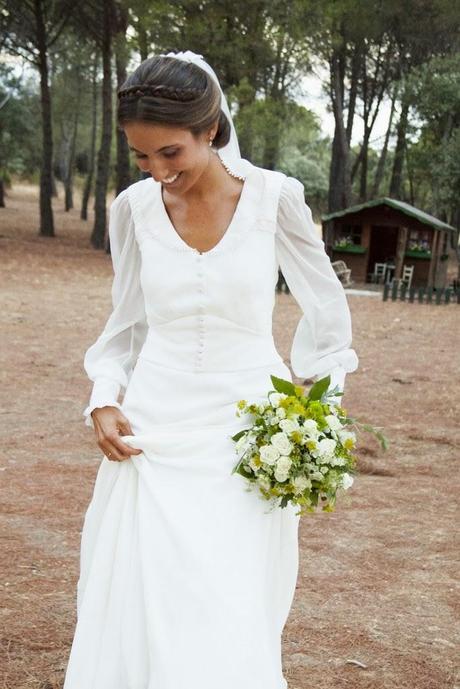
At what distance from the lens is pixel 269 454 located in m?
2.54

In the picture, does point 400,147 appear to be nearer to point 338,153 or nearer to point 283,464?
point 338,153

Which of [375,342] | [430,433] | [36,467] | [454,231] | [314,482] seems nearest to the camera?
[314,482]

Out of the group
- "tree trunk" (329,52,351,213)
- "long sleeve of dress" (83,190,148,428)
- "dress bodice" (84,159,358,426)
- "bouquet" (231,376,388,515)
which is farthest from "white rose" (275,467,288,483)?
"tree trunk" (329,52,351,213)

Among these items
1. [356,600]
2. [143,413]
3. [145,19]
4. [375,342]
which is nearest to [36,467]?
[356,600]

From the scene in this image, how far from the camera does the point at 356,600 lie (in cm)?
502

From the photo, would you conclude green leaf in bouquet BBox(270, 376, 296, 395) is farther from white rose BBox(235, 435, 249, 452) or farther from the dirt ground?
the dirt ground

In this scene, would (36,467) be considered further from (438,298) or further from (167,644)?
(438,298)

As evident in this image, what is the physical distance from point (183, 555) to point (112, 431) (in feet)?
1.52

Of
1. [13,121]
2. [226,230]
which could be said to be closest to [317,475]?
[226,230]

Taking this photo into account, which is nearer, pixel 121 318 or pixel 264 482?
pixel 264 482

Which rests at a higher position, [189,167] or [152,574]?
[189,167]

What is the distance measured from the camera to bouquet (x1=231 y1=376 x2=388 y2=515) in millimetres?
2562

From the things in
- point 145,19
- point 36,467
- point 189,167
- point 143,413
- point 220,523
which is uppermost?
point 145,19

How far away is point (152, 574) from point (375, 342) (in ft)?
44.4
